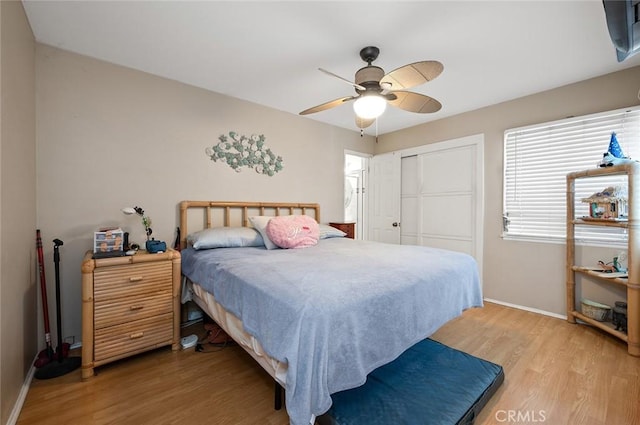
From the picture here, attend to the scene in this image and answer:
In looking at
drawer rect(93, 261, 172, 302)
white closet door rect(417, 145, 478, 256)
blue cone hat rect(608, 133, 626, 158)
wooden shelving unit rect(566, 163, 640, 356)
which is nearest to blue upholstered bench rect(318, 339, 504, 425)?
wooden shelving unit rect(566, 163, 640, 356)

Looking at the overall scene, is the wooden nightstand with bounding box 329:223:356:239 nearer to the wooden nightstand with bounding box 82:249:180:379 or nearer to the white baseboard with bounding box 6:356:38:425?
the wooden nightstand with bounding box 82:249:180:379

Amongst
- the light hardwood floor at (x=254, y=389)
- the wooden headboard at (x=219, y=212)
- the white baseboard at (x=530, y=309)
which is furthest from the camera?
the white baseboard at (x=530, y=309)

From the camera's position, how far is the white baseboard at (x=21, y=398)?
1449mm

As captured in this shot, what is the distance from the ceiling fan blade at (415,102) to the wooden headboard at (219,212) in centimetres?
194

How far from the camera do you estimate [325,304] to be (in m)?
1.20

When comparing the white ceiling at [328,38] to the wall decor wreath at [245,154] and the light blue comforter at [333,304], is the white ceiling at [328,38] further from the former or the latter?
the light blue comforter at [333,304]

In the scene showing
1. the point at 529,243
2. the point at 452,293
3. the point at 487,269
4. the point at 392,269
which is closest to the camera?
the point at 392,269

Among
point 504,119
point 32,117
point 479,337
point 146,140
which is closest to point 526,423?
point 479,337

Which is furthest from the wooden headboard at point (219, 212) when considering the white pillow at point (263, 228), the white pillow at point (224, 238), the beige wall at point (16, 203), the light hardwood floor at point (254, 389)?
the light hardwood floor at point (254, 389)

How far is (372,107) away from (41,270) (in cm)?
275

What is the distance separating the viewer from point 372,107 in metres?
2.08

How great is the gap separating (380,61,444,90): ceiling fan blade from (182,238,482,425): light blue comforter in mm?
1307

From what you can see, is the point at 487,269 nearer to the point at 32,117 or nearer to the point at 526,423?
the point at 526,423

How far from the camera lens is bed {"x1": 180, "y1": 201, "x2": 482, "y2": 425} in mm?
1137
